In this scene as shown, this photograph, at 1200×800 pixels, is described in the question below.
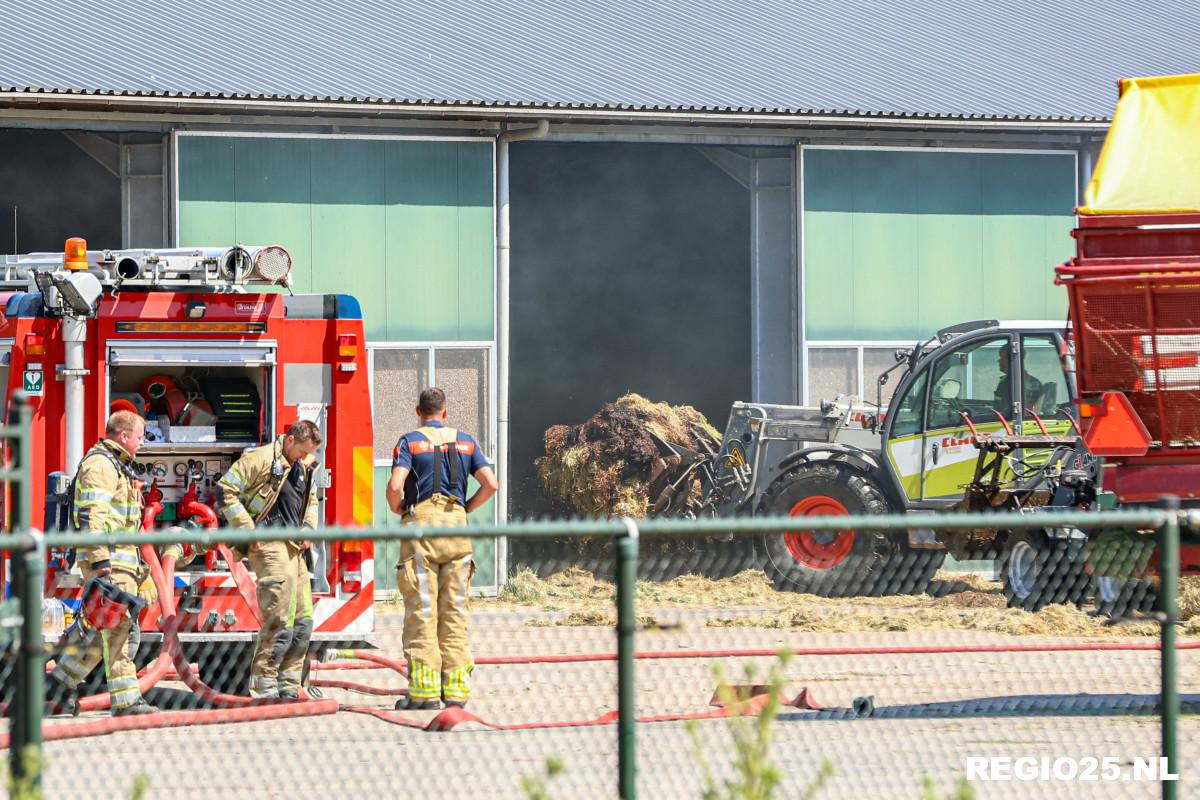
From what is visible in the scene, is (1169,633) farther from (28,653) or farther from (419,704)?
(419,704)

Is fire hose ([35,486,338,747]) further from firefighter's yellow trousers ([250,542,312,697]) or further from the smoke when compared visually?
the smoke

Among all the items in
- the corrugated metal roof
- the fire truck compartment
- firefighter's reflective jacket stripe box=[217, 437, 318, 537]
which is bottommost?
firefighter's reflective jacket stripe box=[217, 437, 318, 537]

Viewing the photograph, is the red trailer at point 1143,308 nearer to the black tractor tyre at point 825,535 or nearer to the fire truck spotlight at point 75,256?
the black tractor tyre at point 825,535

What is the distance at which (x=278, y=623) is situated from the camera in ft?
35.7

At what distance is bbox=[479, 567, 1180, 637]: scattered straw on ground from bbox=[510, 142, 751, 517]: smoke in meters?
5.90

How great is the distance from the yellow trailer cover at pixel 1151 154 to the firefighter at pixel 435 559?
4045 millimetres

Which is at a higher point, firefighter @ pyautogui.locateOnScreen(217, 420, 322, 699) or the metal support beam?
the metal support beam

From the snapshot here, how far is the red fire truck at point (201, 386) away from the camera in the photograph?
11586 millimetres

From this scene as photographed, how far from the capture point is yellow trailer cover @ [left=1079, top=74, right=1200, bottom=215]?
439 inches

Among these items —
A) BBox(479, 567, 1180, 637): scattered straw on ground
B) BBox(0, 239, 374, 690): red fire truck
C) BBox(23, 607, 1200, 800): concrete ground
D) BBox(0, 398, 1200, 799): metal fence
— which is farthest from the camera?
BBox(479, 567, 1180, 637): scattered straw on ground

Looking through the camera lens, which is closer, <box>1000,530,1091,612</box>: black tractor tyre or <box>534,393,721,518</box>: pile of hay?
<box>1000,530,1091,612</box>: black tractor tyre

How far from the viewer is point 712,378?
24.6 metres

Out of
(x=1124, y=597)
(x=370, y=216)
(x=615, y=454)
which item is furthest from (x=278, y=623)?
(x=615, y=454)

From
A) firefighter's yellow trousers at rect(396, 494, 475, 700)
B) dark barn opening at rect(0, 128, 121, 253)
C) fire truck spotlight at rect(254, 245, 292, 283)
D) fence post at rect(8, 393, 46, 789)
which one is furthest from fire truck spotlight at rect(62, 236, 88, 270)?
dark barn opening at rect(0, 128, 121, 253)
